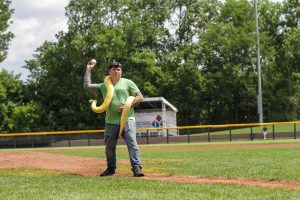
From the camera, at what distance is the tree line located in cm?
5375

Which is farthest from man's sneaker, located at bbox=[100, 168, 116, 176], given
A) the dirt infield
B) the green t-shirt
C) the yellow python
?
the green t-shirt

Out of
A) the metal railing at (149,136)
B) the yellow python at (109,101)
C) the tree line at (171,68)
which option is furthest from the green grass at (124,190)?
the tree line at (171,68)

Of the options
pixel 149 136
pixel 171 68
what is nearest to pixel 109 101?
pixel 149 136

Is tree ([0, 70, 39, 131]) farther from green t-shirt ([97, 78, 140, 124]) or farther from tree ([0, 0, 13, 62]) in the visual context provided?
green t-shirt ([97, 78, 140, 124])

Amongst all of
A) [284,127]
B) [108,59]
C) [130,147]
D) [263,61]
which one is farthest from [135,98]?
[263,61]

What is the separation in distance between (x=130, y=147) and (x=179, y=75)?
157 feet

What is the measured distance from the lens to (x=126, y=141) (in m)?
10.1

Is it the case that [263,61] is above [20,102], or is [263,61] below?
above

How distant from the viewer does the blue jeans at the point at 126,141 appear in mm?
9883

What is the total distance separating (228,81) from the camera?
55.3m

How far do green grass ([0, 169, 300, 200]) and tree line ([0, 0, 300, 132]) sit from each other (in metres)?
43.0

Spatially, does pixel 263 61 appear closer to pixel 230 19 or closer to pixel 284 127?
pixel 230 19

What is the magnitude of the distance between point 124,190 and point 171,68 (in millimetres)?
51870

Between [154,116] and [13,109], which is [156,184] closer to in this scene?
[154,116]
